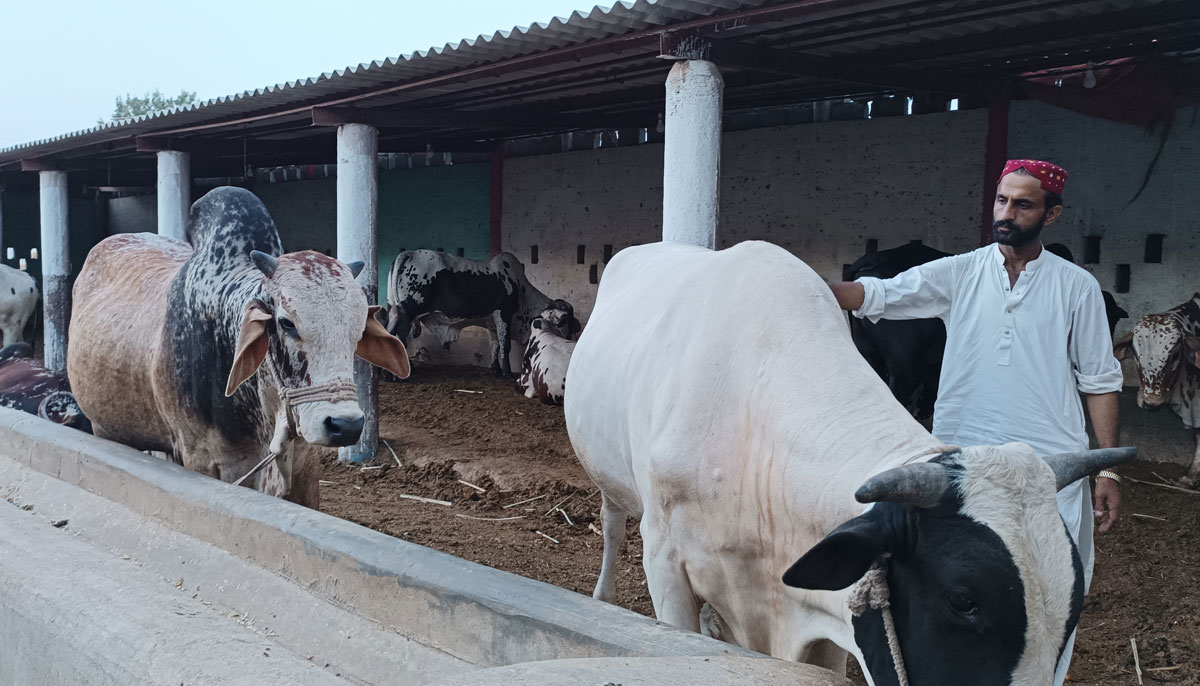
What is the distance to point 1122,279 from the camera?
24.4 ft

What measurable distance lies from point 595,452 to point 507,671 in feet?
5.91

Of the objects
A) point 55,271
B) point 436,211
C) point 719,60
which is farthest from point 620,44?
→ point 55,271

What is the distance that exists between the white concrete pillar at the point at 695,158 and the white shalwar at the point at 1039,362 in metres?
2.45

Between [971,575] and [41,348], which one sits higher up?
[971,575]

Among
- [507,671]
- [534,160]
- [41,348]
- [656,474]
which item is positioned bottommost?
[41,348]

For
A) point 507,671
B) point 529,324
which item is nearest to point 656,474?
point 507,671

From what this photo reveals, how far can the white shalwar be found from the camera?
9.38 ft

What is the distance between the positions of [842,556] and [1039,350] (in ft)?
4.42

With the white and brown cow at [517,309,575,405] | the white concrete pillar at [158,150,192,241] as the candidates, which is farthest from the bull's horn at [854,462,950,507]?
the white concrete pillar at [158,150,192,241]

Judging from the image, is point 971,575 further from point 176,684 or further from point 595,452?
point 595,452

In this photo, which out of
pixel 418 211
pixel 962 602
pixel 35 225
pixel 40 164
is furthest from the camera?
pixel 35 225

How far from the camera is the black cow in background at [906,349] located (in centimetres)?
694

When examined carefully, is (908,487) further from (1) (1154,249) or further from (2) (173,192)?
(2) (173,192)

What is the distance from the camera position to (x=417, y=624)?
2775 mm
